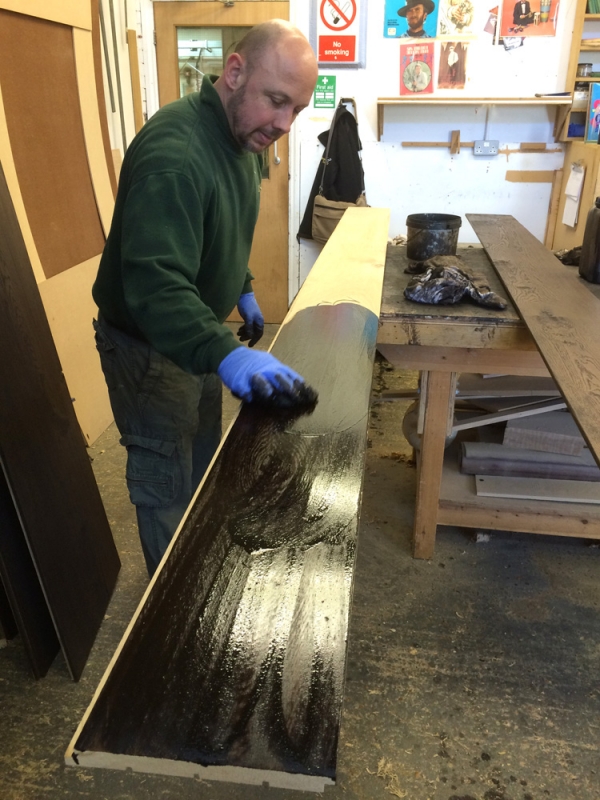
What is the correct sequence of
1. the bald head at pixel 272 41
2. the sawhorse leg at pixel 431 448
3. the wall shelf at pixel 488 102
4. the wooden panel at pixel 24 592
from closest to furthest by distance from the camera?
the bald head at pixel 272 41 < the wooden panel at pixel 24 592 < the sawhorse leg at pixel 431 448 < the wall shelf at pixel 488 102

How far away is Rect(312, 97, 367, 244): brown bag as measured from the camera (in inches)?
173

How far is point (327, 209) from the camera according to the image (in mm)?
4438

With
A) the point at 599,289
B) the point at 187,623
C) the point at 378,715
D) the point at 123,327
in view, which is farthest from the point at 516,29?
the point at 187,623

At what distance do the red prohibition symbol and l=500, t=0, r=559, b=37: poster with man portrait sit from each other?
1.05m

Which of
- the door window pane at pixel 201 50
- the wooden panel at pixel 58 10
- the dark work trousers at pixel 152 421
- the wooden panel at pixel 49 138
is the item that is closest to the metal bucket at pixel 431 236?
the dark work trousers at pixel 152 421

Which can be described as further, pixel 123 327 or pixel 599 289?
pixel 599 289

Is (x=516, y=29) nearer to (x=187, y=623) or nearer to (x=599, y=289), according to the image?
(x=599, y=289)

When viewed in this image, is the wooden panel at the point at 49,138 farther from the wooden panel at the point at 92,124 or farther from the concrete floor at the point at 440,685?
the concrete floor at the point at 440,685

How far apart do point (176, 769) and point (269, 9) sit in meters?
4.89

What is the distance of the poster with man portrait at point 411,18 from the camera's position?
411 centimetres

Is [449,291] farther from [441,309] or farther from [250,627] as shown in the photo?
[250,627]

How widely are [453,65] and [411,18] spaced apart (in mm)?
432

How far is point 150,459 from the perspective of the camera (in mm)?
1712

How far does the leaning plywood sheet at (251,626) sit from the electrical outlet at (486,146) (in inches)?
152
